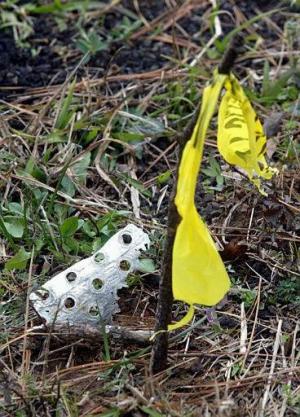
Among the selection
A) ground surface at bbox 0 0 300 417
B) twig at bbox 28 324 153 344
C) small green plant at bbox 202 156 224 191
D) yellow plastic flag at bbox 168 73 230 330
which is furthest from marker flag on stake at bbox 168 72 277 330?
small green plant at bbox 202 156 224 191

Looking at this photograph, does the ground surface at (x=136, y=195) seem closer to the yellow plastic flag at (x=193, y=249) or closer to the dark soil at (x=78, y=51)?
the dark soil at (x=78, y=51)

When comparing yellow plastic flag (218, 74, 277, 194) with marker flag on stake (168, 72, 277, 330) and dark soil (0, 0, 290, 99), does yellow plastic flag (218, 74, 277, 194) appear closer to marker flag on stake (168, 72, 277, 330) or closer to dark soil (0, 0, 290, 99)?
marker flag on stake (168, 72, 277, 330)

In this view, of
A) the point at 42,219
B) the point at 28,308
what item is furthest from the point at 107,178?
the point at 28,308

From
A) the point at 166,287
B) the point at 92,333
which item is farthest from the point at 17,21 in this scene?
the point at 166,287

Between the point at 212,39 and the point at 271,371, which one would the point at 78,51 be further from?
the point at 271,371

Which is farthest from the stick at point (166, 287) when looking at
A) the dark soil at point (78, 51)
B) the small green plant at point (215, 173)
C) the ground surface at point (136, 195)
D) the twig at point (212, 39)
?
the twig at point (212, 39)
